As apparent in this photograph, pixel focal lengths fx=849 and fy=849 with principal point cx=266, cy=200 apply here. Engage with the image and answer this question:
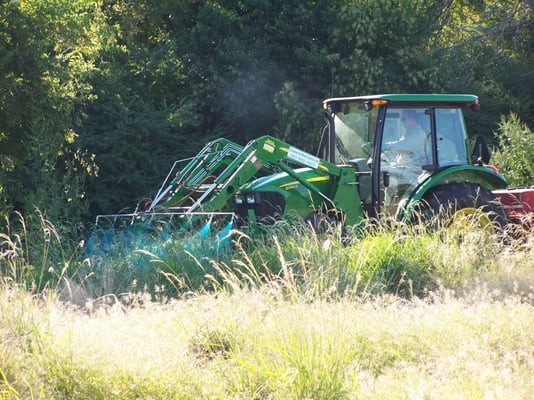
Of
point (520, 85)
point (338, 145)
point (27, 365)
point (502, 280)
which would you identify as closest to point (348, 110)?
point (338, 145)

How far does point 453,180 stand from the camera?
1091 centimetres

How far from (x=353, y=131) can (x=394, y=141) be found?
0.58 metres

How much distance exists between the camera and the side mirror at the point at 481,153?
36.4 ft

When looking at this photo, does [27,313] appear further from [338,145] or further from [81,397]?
[338,145]

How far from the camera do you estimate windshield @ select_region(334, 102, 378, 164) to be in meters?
10.8

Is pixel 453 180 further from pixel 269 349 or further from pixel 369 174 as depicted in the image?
pixel 269 349

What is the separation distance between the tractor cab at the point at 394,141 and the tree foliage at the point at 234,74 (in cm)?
463

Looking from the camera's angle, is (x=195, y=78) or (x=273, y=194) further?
(x=195, y=78)

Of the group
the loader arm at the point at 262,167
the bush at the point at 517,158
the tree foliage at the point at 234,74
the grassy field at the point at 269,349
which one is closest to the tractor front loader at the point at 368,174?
the loader arm at the point at 262,167

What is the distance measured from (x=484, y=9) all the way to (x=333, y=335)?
19.4 m

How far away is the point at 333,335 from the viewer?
5633 mm

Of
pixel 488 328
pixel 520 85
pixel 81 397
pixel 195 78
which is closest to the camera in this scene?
pixel 81 397

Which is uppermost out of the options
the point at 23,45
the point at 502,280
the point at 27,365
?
the point at 23,45

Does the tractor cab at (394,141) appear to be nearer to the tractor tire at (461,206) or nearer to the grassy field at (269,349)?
the tractor tire at (461,206)
